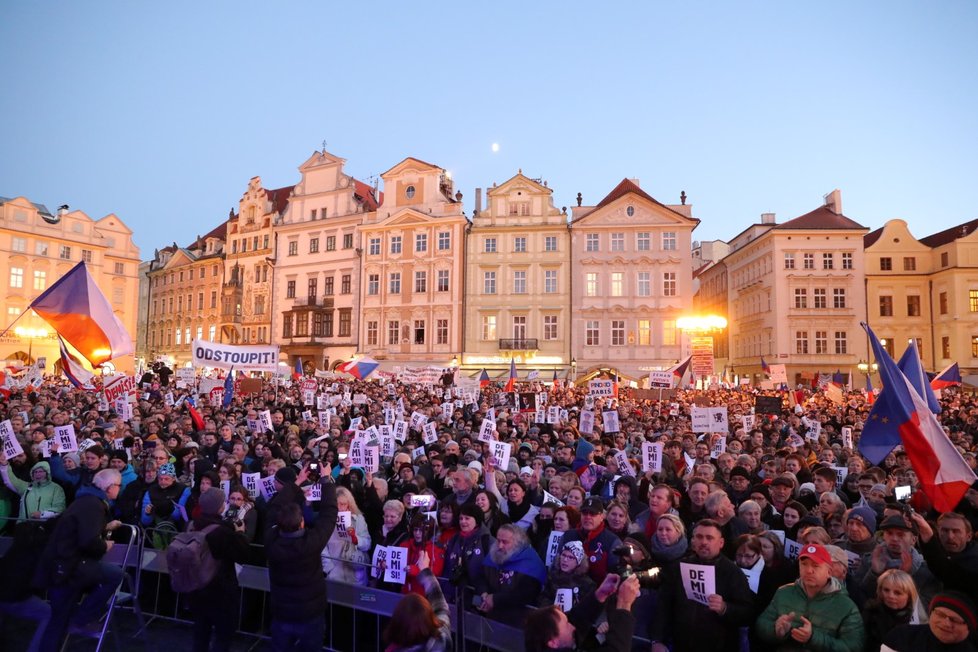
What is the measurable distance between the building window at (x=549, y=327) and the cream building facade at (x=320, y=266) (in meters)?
14.0

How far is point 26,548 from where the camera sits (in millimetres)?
5289

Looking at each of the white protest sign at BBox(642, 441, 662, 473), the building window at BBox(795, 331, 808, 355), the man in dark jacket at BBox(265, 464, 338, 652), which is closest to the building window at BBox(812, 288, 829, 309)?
the building window at BBox(795, 331, 808, 355)

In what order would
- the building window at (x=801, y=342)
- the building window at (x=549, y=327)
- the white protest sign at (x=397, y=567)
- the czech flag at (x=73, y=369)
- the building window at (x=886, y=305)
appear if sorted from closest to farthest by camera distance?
the white protest sign at (x=397, y=567) → the czech flag at (x=73, y=369) → the building window at (x=549, y=327) → the building window at (x=801, y=342) → the building window at (x=886, y=305)

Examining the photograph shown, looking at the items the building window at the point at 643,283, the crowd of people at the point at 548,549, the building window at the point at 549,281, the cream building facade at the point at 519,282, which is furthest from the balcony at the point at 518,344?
the crowd of people at the point at 548,549

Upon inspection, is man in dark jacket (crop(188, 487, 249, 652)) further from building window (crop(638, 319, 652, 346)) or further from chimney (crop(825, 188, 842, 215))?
chimney (crop(825, 188, 842, 215))

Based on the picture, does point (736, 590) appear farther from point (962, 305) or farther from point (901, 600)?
point (962, 305)

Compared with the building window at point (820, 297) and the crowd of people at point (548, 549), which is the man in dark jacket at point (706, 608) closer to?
the crowd of people at point (548, 549)

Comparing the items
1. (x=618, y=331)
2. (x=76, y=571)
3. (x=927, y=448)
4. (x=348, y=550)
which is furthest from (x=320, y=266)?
(x=927, y=448)

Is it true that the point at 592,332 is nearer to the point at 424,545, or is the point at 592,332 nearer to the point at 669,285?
the point at 669,285

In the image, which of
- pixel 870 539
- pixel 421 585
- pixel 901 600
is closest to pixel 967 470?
pixel 870 539

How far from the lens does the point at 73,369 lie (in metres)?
17.0

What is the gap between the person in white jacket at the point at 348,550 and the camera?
6223 mm

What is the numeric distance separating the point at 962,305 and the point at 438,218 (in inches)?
1376

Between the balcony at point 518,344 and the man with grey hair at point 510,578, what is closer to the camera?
the man with grey hair at point 510,578
